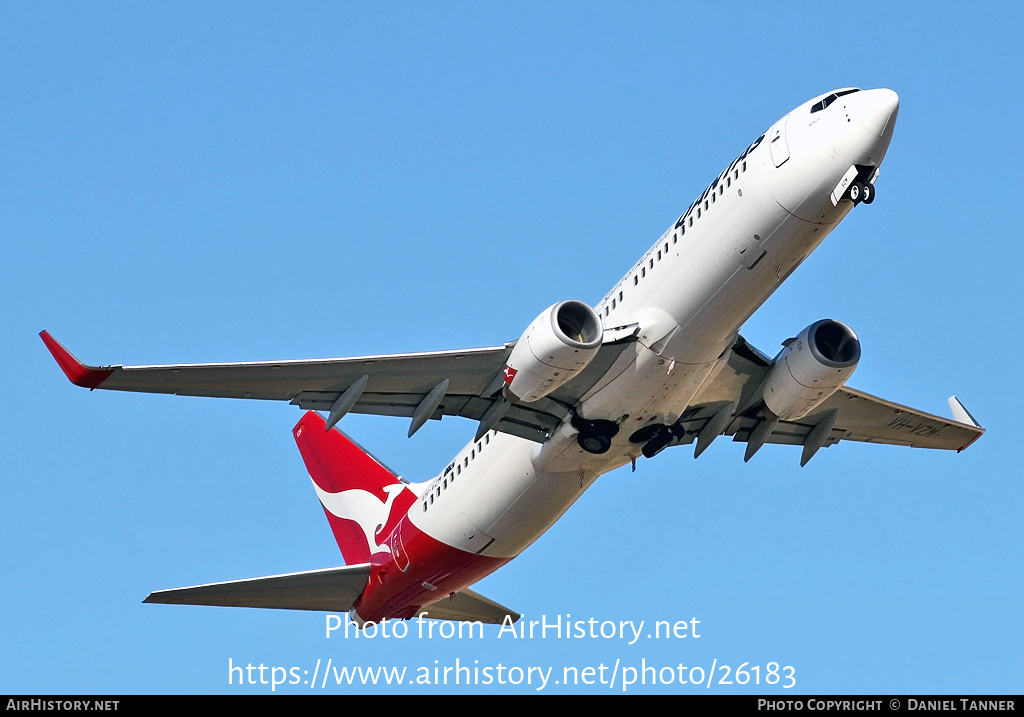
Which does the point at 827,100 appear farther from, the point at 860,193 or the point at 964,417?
the point at 964,417

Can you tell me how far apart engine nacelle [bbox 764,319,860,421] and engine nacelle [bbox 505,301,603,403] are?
5.20 metres

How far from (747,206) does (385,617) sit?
1582cm

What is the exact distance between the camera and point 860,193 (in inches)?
1139

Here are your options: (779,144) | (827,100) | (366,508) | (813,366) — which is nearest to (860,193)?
(779,144)

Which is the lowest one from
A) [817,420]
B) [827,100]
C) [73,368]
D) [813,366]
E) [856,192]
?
[73,368]

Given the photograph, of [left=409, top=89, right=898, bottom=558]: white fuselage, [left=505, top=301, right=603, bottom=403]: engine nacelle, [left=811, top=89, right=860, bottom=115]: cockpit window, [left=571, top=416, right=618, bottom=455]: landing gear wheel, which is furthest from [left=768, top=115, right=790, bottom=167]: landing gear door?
[left=571, top=416, right=618, bottom=455]: landing gear wheel

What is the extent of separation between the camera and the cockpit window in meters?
29.8

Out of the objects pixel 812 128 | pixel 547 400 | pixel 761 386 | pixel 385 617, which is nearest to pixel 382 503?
pixel 385 617

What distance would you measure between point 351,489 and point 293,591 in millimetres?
4738

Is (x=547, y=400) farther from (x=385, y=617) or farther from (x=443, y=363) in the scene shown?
(x=385, y=617)

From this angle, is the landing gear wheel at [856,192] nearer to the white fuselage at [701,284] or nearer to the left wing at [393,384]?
the white fuselage at [701,284]

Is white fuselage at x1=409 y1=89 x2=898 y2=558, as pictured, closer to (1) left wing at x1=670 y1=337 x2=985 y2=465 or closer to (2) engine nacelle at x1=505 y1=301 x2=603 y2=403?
(2) engine nacelle at x1=505 y1=301 x2=603 y2=403

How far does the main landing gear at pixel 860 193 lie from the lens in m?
28.9

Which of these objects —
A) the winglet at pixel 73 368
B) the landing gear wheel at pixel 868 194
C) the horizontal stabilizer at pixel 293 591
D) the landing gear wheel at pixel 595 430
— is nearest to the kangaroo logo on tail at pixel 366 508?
A: the horizontal stabilizer at pixel 293 591
